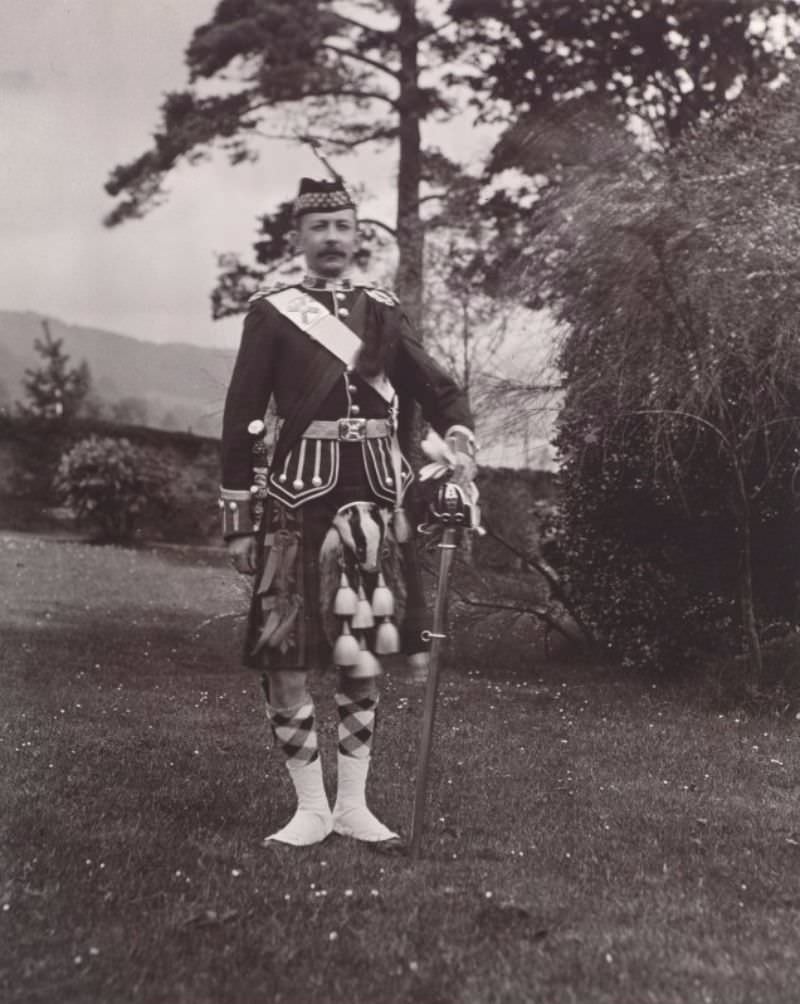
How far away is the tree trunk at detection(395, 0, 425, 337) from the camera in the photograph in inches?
353

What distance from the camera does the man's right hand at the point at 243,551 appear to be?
3.90 metres

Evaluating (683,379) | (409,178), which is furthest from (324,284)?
(409,178)

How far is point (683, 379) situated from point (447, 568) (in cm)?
311

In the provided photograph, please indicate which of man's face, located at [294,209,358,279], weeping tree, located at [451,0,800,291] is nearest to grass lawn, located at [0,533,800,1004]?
man's face, located at [294,209,358,279]

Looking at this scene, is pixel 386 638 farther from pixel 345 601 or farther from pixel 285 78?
pixel 285 78

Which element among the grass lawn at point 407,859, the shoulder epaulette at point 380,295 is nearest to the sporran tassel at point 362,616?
the grass lawn at point 407,859

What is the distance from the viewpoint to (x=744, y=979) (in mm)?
3000

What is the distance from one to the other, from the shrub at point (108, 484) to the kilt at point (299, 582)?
11938 millimetres

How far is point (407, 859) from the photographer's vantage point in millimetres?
3846

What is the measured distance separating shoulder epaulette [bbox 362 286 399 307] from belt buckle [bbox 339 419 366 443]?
16.8 inches

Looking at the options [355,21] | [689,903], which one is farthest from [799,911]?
[355,21]

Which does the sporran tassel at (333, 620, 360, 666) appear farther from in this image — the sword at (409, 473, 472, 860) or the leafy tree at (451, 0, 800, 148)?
the leafy tree at (451, 0, 800, 148)

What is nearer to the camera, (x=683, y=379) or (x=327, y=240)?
(x=327, y=240)

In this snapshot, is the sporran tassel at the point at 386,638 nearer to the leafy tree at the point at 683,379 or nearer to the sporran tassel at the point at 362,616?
the sporran tassel at the point at 362,616
